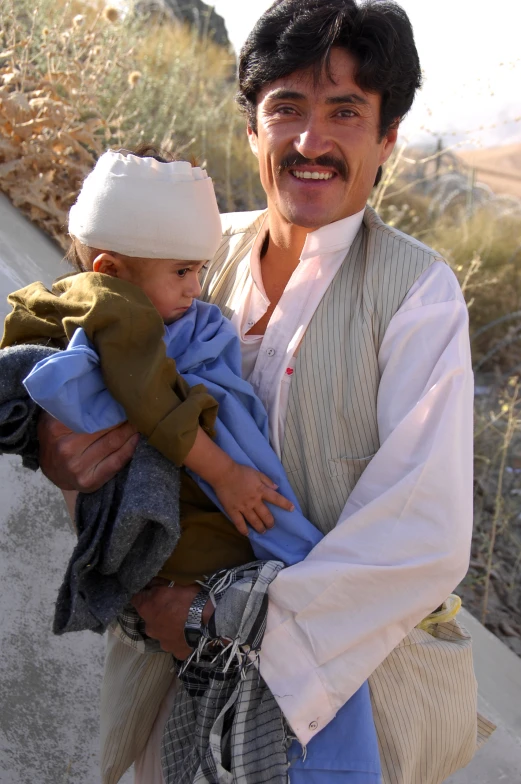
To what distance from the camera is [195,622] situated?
1.73m

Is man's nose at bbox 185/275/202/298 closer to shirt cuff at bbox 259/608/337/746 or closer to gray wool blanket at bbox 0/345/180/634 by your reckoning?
gray wool blanket at bbox 0/345/180/634

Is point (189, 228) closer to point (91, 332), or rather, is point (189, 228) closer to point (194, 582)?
point (91, 332)

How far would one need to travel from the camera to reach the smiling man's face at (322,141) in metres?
1.93

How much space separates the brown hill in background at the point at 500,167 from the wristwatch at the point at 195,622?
35.3 ft

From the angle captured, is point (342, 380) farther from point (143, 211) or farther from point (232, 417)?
point (143, 211)

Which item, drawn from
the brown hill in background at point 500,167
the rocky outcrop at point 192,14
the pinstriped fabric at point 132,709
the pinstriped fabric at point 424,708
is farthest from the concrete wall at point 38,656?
the brown hill in background at point 500,167

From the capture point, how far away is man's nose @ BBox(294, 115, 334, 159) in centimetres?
193

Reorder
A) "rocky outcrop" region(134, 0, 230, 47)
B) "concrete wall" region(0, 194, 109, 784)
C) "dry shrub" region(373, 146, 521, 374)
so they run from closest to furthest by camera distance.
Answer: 1. "concrete wall" region(0, 194, 109, 784)
2. "dry shrub" region(373, 146, 521, 374)
3. "rocky outcrop" region(134, 0, 230, 47)

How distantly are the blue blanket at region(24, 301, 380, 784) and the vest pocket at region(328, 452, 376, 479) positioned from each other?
104 millimetres

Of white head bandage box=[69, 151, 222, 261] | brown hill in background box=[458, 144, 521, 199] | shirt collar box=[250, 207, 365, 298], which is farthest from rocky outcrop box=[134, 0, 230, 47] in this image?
white head bandage box=[69, 151, 222, 261]

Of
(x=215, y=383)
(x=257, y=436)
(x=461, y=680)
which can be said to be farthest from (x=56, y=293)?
(x=461, y=680)

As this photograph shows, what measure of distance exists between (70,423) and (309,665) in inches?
26.5

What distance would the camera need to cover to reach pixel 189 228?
1.77 m

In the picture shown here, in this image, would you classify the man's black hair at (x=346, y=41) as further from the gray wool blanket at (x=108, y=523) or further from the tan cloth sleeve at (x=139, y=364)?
the gray wool blanket at (x=108, y=523)
